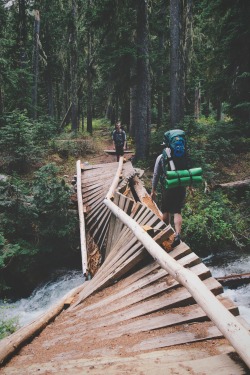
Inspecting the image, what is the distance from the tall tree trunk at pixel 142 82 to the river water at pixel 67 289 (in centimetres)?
737

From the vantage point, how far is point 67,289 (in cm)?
899

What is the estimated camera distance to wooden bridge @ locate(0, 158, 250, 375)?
2.49m

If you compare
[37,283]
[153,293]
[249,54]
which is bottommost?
[37,283]

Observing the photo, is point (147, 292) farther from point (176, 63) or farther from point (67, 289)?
point (176, 63)

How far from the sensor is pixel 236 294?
7.66 meters

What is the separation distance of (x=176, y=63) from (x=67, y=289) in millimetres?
11631

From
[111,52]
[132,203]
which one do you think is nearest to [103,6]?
[111,52]

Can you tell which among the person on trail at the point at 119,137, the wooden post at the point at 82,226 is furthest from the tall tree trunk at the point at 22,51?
the wooden post at the point at 82,226

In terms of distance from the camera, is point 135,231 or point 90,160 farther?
point 90,160

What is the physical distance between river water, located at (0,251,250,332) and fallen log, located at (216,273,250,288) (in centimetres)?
12

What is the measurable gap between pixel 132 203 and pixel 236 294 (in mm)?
3703

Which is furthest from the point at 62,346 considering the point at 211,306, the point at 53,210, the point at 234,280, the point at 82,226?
the point at 53,210

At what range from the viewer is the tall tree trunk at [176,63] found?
1406cm

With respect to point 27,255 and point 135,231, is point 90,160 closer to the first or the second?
point 27,255
